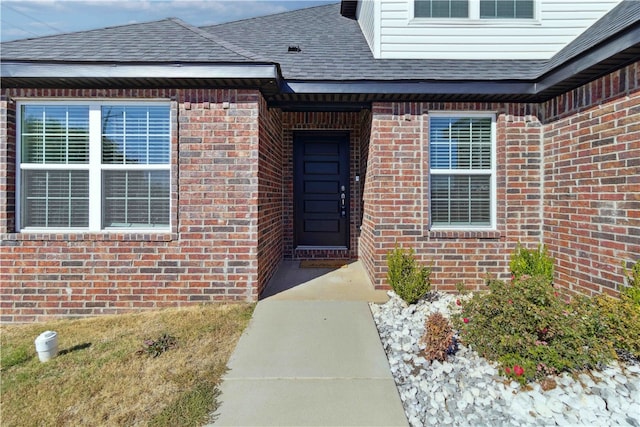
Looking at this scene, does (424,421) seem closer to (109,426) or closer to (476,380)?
(476,380)

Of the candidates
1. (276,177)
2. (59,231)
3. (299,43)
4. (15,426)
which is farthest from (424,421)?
(299,43)

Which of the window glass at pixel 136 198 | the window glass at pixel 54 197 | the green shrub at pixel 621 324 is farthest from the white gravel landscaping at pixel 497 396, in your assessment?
the window glass at pixel 54 197

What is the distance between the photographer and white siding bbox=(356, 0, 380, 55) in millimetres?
5121

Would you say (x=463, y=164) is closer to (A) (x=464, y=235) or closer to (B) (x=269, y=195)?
(A) (x=464, y=235)

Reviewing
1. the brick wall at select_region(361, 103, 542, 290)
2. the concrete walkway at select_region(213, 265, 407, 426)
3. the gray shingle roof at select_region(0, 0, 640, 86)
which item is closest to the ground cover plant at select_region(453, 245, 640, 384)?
the concrete walkway at select_region(213, 265, 407, 426)

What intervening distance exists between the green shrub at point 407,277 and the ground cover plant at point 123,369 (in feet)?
6.38

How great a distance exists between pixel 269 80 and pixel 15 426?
3835mm

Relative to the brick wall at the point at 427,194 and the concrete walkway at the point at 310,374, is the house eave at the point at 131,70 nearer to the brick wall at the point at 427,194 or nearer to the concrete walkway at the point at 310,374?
the brick wall at the point at 427,194

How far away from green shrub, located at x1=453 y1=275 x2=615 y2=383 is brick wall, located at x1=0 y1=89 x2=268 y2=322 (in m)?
2.74

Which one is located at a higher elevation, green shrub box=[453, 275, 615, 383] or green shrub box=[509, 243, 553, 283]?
green shrub box=[509, 243, 553, 283]

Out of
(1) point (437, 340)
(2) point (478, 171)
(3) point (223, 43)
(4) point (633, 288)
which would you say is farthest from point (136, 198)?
(4) point (633, 288)

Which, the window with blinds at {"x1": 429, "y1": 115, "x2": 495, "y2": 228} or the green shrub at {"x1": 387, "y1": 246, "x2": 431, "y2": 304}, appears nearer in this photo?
the green shrub at {"x1": 387, "y1": 246, "x2": 431, "y2": 304}

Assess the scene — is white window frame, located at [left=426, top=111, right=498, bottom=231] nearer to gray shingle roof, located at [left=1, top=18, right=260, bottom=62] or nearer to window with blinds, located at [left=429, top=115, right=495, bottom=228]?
window with blinds, located at [left=429, top=115, right=495, bottom=228]

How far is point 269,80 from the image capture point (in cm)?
381
